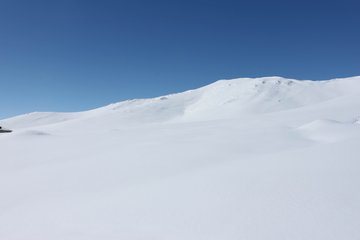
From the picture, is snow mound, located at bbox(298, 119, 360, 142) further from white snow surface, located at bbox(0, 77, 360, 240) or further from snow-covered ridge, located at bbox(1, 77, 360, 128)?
snow-covered ridge, located at bbox(1, 77, 360, 128)

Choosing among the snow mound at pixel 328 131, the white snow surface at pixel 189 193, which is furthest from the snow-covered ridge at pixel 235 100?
the white snow surface at pixel 189 193

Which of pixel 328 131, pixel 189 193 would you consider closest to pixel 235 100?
pixel 328 131

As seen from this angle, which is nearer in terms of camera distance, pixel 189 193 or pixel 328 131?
pixel 189 193

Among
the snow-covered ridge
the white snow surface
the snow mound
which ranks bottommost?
the white snow surface

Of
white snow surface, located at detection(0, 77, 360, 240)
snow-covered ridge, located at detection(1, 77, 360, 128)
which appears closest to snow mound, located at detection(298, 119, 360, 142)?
white snow surface, located at detection(0, 77, 360, 240)

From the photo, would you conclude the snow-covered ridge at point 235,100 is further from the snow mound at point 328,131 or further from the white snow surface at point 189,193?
the white snow surface at point 189,193

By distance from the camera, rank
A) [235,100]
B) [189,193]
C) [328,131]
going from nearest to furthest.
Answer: [189,193]
[328,131]
[235,100]

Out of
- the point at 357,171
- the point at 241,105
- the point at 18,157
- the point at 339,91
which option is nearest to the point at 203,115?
the point at 241,105

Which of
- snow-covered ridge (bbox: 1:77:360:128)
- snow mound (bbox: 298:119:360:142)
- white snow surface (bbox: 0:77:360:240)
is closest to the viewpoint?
white snow surface (bbox: 0:77:360:240)

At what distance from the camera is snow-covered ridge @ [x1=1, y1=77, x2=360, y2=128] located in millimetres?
33625

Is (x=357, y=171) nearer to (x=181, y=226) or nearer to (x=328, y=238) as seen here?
(x=328, y=238)

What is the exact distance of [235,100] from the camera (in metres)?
39.0

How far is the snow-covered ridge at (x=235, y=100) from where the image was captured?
33.6 metres

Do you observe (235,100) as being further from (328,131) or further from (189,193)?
(189,193)
